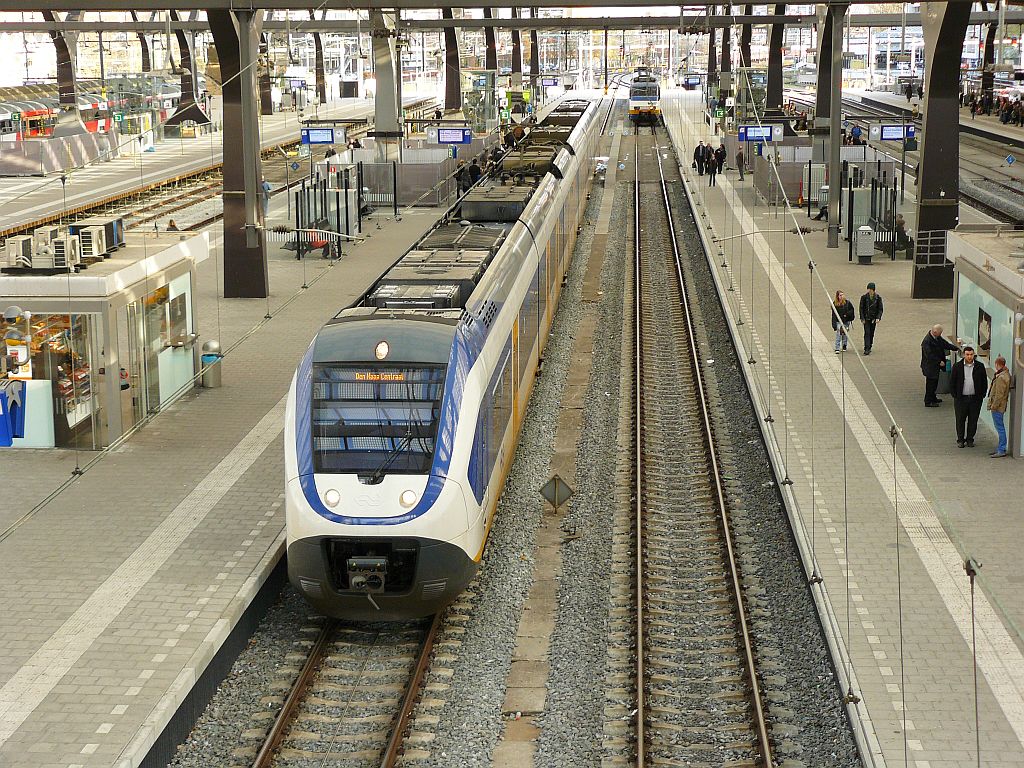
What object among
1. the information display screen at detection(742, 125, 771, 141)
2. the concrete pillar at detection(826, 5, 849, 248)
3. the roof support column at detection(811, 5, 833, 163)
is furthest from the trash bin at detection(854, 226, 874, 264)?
the roof support column at detection(811, 5, 833, 163)

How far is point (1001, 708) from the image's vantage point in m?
10.1

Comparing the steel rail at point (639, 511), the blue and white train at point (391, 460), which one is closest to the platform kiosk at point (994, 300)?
the steel rail at point (639, 511)

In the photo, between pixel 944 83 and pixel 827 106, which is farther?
pixel 827 106

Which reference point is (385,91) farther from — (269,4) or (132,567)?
(132,567)

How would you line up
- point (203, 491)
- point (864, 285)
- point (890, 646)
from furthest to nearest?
1. point (864, 285)
2. point (203, 491)
3. point (890, 646)

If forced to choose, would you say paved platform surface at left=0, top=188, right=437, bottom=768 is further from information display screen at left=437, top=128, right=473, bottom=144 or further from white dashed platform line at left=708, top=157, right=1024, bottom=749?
information display screen at left=437, top=128, right=473, bottom=144

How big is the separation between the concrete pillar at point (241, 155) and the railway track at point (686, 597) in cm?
882

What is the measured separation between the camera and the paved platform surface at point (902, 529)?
10.0 meters

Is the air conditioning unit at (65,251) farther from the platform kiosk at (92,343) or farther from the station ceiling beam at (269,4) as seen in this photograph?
the station ceiling beam at (269,4)

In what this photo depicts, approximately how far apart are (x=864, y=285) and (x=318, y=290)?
1135 cm

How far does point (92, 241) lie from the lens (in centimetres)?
1792

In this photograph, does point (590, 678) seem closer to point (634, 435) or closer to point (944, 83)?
point (634, 435)

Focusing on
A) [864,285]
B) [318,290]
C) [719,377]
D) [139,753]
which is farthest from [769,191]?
[139,753]

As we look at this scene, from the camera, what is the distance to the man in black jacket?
16750mm
